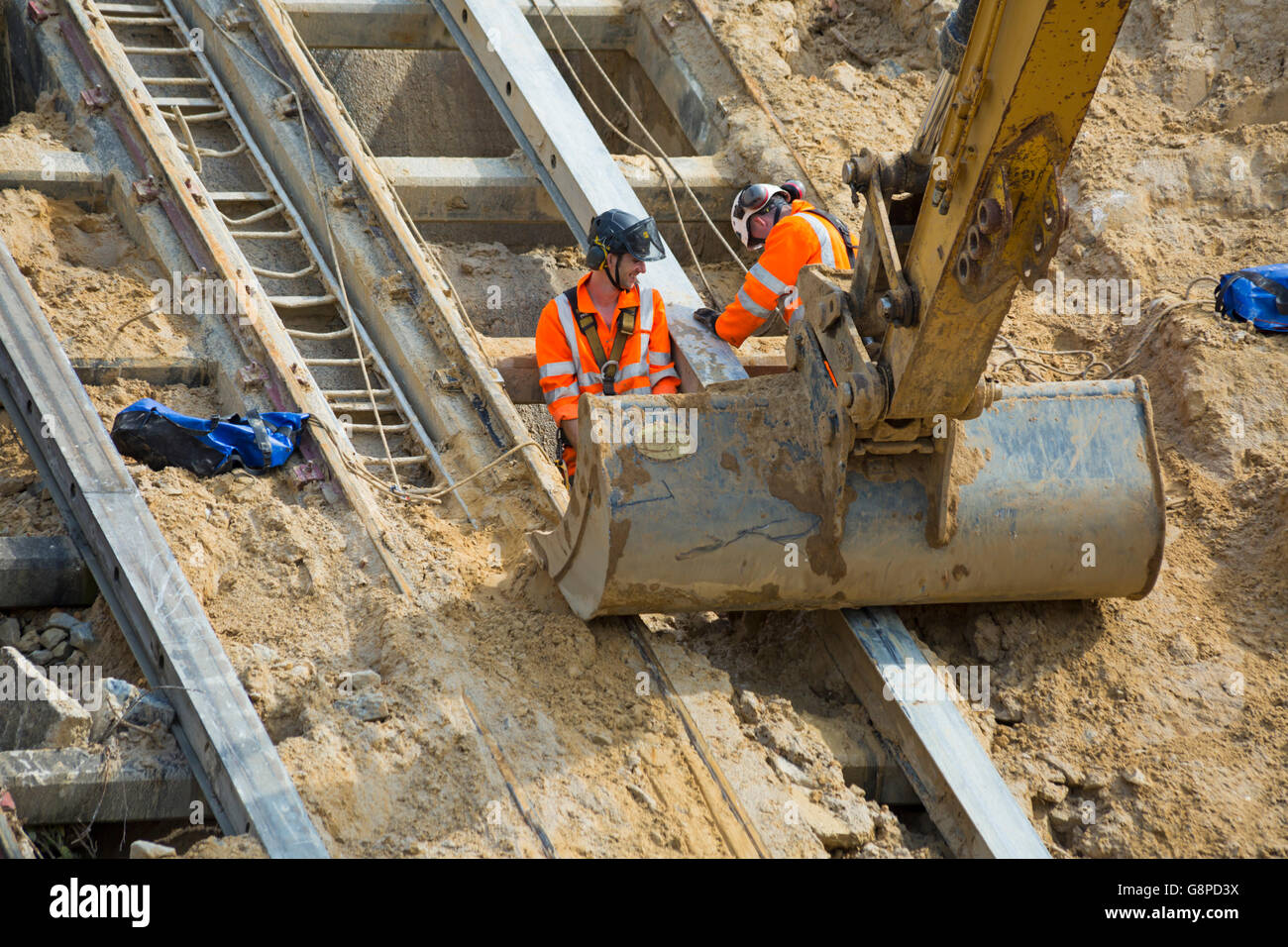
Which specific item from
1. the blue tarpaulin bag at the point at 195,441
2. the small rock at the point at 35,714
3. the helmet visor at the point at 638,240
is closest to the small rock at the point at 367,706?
the small rock at the point at 35,714

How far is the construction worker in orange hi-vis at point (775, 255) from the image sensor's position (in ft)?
19.8

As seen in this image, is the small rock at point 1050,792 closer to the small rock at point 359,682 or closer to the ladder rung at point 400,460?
the small rock at point 359,682

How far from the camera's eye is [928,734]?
16.2ft

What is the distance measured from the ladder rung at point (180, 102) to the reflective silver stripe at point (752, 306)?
3.60 meters

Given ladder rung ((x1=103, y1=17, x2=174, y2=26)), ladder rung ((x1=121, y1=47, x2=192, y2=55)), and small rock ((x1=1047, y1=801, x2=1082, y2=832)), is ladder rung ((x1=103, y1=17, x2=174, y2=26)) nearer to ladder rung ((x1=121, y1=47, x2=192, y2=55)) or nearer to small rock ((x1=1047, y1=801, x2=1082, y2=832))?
ladder rung ((x1=121, y1=47, x2=192, y2=55))

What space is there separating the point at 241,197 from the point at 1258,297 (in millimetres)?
5275

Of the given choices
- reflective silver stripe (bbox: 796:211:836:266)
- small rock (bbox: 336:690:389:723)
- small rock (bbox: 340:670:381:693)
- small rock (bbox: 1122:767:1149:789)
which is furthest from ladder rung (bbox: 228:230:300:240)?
small rock (bbox: 1122:767:1149:789)

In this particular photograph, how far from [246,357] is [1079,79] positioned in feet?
13.5

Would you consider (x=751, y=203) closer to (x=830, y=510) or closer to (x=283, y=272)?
(x=830, y=510)

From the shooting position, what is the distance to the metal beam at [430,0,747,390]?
6.52 metres

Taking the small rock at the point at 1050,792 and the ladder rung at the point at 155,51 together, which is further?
the ladder rung at the point at 155,51

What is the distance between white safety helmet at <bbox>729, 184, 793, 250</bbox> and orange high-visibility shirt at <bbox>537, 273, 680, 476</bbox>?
0.70 m
